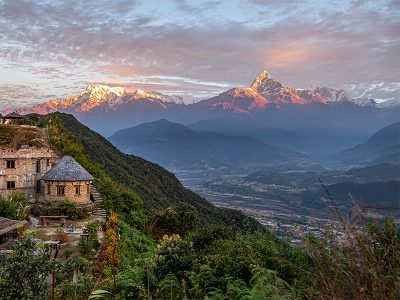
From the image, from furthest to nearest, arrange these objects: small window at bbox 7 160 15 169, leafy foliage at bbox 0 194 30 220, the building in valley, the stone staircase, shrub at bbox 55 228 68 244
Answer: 1. small window at bbox 7 160 15 169
2. the stone staircase
3. the building in valley
4. leafy foliage at bbox 0 194 30 220
5. shrub at bbox 55 228 68 244

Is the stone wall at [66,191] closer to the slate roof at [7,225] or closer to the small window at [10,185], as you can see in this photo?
the small window at [10,185]

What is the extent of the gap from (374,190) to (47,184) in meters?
151

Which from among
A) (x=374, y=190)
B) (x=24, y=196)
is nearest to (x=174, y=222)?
(x=24, y=196)

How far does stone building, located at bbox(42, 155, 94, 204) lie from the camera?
30766 millimetres

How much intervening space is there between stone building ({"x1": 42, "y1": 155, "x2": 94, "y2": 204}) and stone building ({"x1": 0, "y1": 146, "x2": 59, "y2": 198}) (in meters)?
2.88

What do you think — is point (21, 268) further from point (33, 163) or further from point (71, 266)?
point (33, 163)

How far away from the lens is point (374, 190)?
517ft

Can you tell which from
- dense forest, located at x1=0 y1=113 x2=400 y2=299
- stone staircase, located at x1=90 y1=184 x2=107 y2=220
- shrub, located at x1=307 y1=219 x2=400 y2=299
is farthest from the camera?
stone staircase, located at x1=90 y1=184 x2=107 y2=220

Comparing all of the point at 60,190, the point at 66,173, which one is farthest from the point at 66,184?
the point at 66,173

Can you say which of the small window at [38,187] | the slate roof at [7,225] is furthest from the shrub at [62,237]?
the small window at [38,187]

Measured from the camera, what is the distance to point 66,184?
101 ft

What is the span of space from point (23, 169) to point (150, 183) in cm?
3906

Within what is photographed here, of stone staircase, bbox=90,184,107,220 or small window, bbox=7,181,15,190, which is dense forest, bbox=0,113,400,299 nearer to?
stone staircase, bbox=90,184,107,220

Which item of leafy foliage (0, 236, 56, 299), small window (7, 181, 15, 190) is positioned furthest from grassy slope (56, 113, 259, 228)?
leafy foliage (0, 236, 56, 299)
